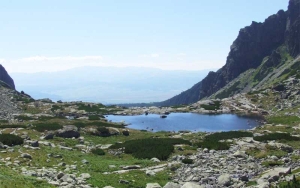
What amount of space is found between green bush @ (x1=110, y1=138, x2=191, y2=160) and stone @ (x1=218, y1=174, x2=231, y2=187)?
11676 millimetres

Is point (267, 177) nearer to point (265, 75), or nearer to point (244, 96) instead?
point (244, 96)

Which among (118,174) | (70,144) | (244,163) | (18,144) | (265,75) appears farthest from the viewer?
(265,75)

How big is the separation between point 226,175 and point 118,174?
926 cm

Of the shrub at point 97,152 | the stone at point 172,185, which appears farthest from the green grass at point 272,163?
the shrub at point 97,152

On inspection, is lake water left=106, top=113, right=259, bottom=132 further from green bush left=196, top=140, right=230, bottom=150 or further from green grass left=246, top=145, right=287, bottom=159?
green grass left=246, top=145, right=287, bottom=159

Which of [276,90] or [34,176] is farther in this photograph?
[276,90]

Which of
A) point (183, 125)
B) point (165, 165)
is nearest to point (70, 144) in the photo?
point (165, 165)

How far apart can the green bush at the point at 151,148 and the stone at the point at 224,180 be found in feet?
38.3

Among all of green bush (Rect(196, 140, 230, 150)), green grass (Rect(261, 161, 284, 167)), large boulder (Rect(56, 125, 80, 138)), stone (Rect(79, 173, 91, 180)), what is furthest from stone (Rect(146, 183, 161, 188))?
large boulder (Rect(56, 125, 80, 138))

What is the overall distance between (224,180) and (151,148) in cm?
1692

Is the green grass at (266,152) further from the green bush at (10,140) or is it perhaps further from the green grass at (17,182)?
the green bush at (10,140)

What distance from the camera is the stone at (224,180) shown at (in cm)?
2300

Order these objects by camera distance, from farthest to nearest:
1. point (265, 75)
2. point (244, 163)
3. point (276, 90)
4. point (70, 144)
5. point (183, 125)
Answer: point (265, 75), point (276, 90), point (183, 125), point (70, 144), point (244, 163)

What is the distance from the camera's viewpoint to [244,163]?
2894cm
